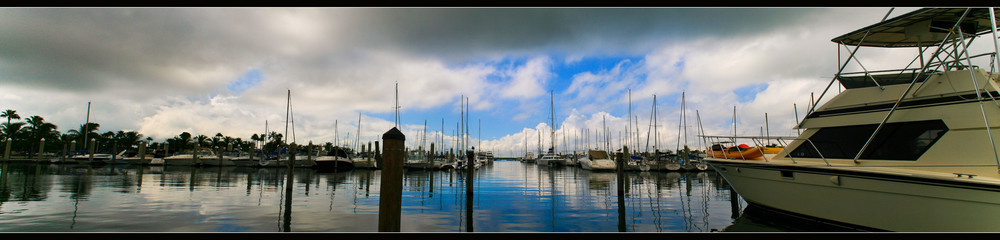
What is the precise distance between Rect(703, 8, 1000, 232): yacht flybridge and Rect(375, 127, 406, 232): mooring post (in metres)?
8.84

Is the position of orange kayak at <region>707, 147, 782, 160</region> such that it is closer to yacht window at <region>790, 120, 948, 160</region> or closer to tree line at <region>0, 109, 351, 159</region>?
yacht window at <region>790, 120, 948, 160</region>

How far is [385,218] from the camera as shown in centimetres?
583

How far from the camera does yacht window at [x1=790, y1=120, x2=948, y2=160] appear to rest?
8.12 metres

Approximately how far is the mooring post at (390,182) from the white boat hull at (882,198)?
8879mm

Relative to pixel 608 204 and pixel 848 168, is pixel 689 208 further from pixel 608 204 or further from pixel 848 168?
pixel 848 168

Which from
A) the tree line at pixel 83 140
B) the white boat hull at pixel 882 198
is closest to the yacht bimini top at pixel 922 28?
the white boat hull at pixel 882 198

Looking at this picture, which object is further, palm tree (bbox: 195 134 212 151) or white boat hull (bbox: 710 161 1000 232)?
palm tree (bbox: 195 134 212 151)

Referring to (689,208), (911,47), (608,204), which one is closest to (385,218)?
(608,204)

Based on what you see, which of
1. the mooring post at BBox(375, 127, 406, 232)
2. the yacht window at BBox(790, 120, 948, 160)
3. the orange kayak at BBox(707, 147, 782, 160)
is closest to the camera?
the mooring post at BBox(375, 127, 406, 232)

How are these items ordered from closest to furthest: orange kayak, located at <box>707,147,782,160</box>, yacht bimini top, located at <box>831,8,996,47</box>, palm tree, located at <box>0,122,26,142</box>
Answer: yacht bimini top, located at <box>831,8,996,47</box>, orange kayak, located at <box>707,147,782,160</box>, palm tree, located at <box>0,122,26,142</box>

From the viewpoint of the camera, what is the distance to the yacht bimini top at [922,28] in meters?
8.37

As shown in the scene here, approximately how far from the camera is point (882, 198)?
7789 millimetres

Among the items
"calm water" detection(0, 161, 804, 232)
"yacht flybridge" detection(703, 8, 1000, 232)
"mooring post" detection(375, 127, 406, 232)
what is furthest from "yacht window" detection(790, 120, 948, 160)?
"mooring post" detection(375, 127, 406, 232)

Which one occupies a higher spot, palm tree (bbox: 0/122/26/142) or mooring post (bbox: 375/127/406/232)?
palm tree (bbox: 0/122/26/142)
